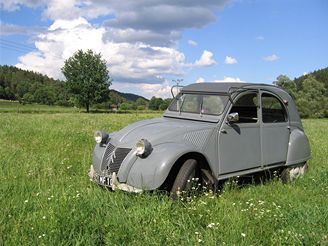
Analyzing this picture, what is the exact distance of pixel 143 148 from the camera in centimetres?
575

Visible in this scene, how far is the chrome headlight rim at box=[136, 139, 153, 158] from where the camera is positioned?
576 cm

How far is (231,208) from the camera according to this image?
5.30 metres

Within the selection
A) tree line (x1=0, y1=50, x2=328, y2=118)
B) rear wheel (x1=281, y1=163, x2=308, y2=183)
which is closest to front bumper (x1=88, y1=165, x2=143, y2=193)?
rear wheel (x1=281, y1=163, x2=308, y2=183)

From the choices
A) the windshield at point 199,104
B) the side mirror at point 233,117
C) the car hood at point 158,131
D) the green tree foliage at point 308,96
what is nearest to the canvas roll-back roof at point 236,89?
the windshield at point 199,104

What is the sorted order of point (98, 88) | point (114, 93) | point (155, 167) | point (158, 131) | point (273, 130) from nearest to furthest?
1. point (155, 167)
2. point (158, 131)
3. point (273, 130)
4. point (98, 88)
5. point (114, 93)

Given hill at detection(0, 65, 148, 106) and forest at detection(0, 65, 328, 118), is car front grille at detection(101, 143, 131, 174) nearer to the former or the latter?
forest at detection(0, 65, 328, 118)

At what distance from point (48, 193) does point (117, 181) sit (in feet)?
3.26

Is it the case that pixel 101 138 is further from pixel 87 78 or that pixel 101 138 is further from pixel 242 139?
pixel 87 78

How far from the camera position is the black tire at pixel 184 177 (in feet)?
18.7

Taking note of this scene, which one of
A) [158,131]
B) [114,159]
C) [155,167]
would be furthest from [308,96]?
[155,167]

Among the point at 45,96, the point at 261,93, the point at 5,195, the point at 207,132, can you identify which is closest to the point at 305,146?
the point at 261,93

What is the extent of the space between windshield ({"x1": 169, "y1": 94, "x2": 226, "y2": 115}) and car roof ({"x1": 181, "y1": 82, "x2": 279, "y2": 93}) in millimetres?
119

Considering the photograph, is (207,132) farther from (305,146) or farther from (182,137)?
(305,146)

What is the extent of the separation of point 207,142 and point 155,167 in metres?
1.19
